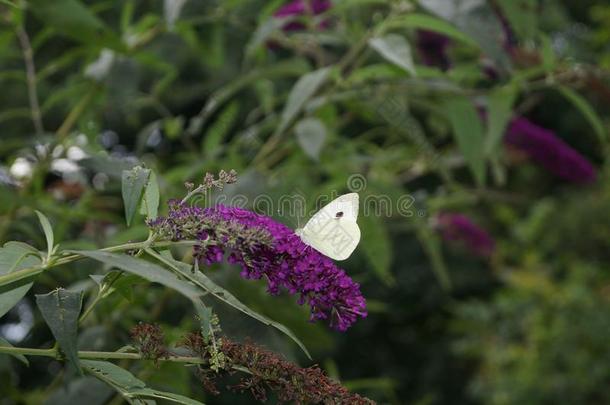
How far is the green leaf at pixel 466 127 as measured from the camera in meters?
1.86

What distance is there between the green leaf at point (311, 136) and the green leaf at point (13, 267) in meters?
0.91

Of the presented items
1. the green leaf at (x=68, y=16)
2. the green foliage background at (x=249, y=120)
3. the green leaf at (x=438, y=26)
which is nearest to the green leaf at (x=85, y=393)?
the green foliage background at (x=249, y=120)

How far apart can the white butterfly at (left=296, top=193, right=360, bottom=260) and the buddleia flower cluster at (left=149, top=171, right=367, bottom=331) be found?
54 millimetres

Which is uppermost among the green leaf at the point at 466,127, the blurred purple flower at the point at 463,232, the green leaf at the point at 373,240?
the green leaf at the point at 466,127

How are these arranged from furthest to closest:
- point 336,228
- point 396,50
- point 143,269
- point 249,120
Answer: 1. point 249,120
2. point 396,50
3. point 336,228
4. point 143,269

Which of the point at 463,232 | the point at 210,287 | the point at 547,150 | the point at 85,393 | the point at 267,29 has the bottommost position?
the point at 463,232

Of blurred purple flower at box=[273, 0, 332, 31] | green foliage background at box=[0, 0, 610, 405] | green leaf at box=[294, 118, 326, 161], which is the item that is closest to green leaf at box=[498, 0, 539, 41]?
green foliage background at box=[0, 0, 610, 405]

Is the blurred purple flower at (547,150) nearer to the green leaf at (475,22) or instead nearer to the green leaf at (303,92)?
the green leaf at (475,22)

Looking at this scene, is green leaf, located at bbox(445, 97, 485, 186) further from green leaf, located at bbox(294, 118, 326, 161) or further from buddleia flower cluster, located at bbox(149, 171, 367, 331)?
buddleia flower cluster, located at bbox(149, 171, 367, 331)

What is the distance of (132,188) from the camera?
33.9 inches

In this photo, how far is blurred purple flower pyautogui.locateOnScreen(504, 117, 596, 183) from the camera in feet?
6.58

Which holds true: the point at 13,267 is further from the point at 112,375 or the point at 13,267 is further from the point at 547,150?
the point at 547,150

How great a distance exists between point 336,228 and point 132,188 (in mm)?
235

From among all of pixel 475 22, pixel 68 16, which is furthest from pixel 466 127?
pixel 68 16
